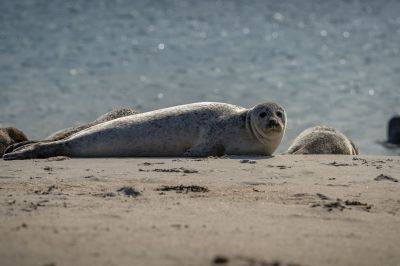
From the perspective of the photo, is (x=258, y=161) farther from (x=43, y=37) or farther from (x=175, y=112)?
(x=43, y=37)

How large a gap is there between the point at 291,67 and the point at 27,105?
10768mm

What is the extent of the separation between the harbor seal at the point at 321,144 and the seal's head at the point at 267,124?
61 centimetres

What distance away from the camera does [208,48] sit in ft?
102

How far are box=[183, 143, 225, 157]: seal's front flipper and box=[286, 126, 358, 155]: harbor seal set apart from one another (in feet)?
3.37

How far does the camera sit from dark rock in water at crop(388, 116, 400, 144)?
15.5 meters

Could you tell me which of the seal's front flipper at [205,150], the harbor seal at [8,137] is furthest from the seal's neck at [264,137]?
the harbor seal at [8,137]

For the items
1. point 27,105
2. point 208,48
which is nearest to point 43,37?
point 208,48

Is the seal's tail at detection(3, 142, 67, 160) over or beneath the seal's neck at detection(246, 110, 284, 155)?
beneath

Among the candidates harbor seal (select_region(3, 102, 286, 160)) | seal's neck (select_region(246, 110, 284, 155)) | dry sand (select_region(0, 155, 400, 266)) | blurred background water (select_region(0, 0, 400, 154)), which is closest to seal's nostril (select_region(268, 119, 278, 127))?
harbor seal (select_region(3, 102, 286, 160))

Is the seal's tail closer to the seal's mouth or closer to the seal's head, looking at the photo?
the seal's head

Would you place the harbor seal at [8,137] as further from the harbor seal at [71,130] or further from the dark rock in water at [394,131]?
the dark rock in water at [394,131]

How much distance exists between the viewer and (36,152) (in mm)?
8031

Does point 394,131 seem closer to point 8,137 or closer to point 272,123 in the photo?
point 272,123

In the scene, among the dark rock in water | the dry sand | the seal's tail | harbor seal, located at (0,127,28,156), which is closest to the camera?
the dry sand
